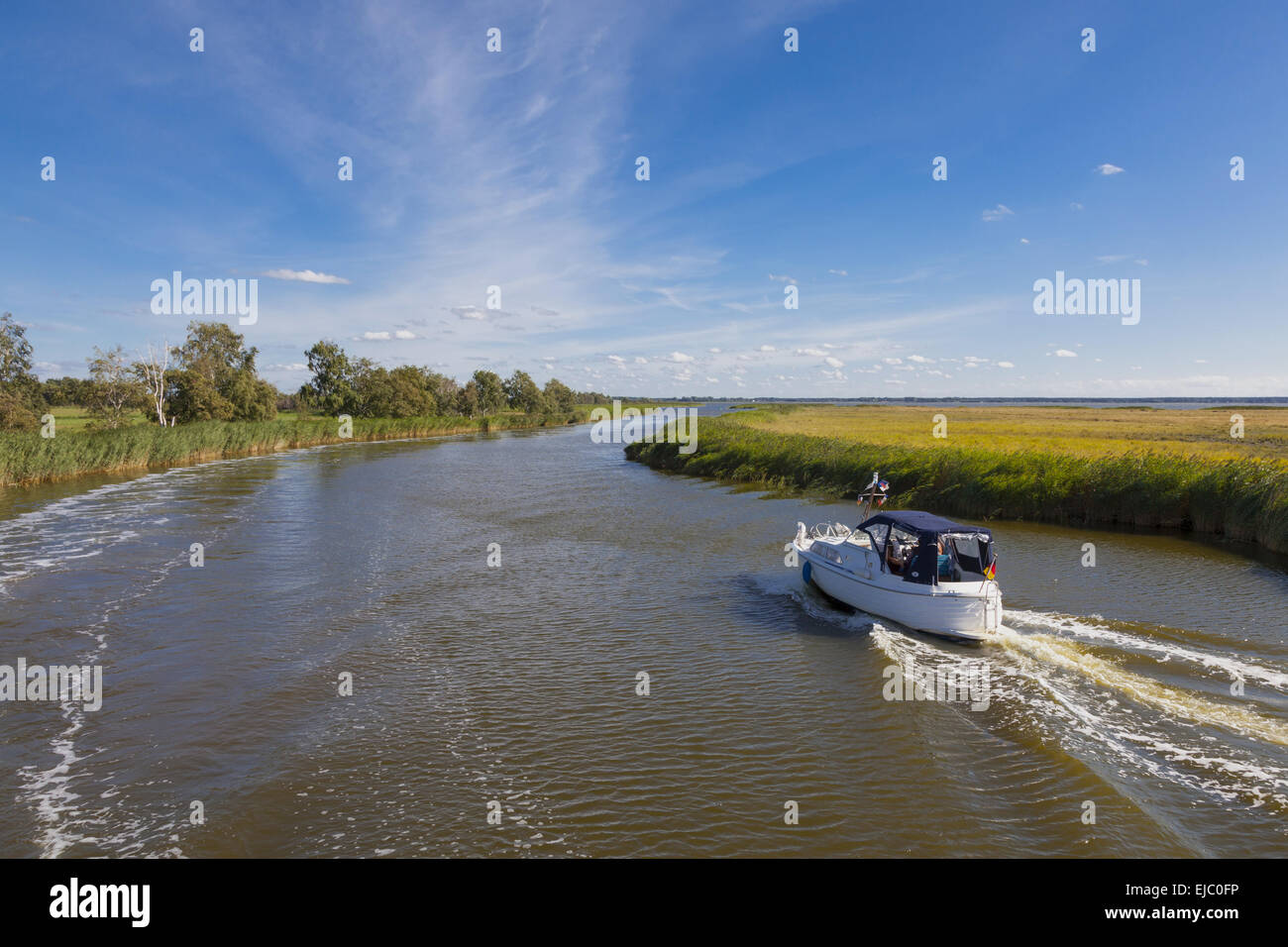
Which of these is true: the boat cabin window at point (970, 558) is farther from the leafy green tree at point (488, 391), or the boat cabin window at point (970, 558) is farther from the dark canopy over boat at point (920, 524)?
the leafy green tree at point (488, 391)

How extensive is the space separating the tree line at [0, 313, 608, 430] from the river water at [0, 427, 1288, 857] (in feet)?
140

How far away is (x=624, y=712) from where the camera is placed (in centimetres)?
1058

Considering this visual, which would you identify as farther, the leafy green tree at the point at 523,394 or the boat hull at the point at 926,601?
the leafy green tree at the point at 523,394

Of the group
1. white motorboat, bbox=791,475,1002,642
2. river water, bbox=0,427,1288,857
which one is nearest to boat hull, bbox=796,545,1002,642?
white motorboat, bbox=791,475,1002,642

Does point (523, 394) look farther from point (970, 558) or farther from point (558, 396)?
point (970, 558)

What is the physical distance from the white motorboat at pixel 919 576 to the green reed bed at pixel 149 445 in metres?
45.7

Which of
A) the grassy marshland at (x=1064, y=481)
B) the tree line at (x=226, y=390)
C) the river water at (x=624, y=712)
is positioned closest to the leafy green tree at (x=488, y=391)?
the tree line at (x=226, y=390)

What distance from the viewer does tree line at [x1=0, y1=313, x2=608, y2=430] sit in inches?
2029

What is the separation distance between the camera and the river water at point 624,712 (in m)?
7.62

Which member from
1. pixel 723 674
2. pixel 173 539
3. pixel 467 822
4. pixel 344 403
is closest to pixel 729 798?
pixel 467 822

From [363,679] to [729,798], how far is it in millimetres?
7390

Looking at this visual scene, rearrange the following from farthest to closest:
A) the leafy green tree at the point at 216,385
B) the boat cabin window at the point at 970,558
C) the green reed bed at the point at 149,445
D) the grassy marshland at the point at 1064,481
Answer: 1. the leafy green tree at the point at 216,385
2. the green reed bed at the point at 149,445
3. the grassy marshland at the point at 1064,481
4. the boat cabin window at the point at 970,558

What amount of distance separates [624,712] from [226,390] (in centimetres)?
7739

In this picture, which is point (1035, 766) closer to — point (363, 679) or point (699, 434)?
point (363, 679)
